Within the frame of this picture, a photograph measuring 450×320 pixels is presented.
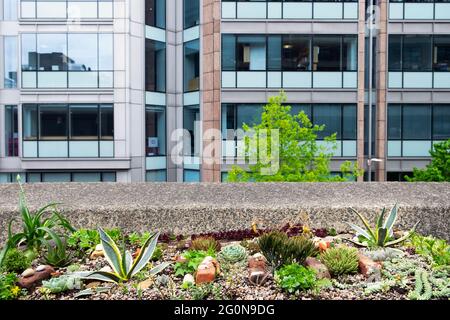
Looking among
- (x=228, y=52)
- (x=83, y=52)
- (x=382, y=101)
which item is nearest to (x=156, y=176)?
(x=83, y=52)

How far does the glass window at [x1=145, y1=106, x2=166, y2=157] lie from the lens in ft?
86.6

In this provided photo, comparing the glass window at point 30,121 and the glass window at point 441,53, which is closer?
the glass window at point 30,121

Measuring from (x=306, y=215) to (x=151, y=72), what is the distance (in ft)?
71.6

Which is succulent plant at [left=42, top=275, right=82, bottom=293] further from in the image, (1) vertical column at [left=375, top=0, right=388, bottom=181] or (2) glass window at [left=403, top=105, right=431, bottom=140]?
(2) glass window at [left=403, top=105, right=431, bottom=140]

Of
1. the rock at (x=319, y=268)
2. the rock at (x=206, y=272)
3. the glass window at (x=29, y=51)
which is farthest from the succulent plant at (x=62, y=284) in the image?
the glass window at (x=29, y=51)

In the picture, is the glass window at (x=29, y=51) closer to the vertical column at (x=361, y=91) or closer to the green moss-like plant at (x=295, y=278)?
the vertical column at (x=361, y=91)

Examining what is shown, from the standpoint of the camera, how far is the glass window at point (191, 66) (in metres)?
26.3

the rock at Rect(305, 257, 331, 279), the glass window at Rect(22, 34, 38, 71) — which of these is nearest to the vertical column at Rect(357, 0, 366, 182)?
the glass window at Rect(22, 34, 38, 71)

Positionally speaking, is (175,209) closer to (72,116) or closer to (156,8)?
(72,116)

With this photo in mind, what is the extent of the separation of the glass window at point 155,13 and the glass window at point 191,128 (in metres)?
5.17

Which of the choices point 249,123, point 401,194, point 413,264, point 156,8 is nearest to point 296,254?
point 413,264

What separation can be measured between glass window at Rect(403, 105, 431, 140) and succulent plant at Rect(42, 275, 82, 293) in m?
24.4

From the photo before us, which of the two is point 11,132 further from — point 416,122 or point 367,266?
point 367,266

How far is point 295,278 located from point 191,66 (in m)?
A: 23.9
